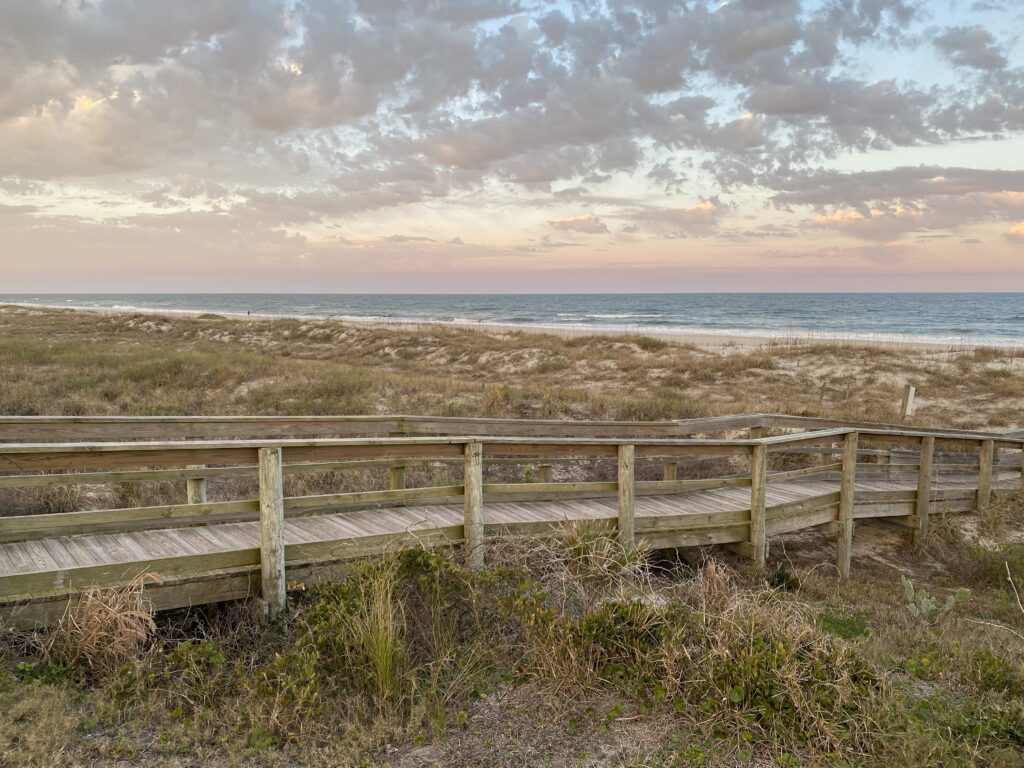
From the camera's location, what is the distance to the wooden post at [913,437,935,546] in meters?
9.45

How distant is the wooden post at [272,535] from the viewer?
4.86 meters

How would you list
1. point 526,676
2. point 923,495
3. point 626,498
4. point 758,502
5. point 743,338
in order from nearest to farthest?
point 526,676 → point 626,498 → point 758,502 → point 923,495 → point 743,338

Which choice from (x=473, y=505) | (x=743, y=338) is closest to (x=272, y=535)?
(x=473, y=505)

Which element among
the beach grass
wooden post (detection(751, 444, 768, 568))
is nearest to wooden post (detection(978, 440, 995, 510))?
the beach grass

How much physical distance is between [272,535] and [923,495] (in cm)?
860

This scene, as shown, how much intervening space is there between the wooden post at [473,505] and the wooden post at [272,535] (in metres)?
1.45

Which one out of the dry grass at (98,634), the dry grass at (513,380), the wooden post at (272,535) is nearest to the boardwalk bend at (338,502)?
the wooden post at (272,535)

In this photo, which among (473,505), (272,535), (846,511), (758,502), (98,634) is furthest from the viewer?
(846,511)

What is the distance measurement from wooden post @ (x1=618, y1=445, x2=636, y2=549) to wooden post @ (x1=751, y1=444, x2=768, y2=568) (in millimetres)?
1600

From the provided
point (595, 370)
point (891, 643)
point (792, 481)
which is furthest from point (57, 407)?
point (595, 370)

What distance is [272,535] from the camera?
495 centimetres

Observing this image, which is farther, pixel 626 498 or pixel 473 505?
pixel 626 498

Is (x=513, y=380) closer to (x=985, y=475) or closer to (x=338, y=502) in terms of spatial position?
(x=985, y=475)

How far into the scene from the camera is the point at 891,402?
2075cm
